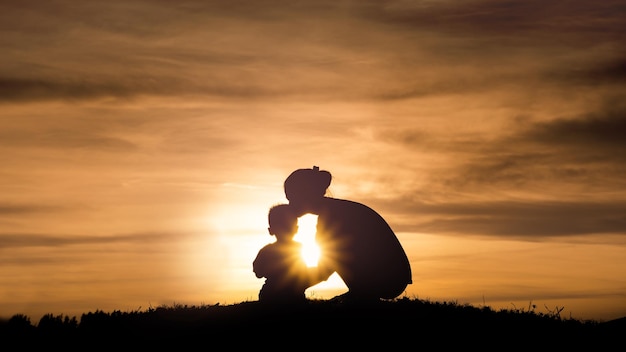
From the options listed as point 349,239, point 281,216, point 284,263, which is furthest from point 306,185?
point 284,263

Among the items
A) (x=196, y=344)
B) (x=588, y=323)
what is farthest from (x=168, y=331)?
(x=588, y=323)

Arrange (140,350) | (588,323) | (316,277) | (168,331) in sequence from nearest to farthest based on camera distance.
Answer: (140,350), (168,331), (316,277), (588,323)

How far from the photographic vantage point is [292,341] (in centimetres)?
2005

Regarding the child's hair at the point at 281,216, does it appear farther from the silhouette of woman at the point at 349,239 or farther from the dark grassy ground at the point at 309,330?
the dark grassy ground at the point at 309,330

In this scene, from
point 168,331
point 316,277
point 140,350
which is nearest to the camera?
point 140,350

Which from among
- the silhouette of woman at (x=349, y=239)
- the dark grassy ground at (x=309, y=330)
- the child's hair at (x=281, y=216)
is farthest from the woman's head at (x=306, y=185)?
the dark grassy ground at (x=309, y=330)

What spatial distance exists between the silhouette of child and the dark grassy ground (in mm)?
598

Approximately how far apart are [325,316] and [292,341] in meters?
1.69

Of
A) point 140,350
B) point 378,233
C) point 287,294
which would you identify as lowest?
point 140,350

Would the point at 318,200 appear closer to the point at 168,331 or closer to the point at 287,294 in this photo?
the point at 287,294

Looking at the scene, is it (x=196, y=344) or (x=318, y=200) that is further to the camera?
(x=318, y=200)

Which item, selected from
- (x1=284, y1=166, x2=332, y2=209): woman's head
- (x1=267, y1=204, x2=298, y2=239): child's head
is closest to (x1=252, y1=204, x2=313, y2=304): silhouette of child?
(x1=267, y1=204, x2=298, y2=239): child's head

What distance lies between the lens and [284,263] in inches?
904

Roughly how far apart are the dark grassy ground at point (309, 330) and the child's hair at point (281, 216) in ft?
7.01
